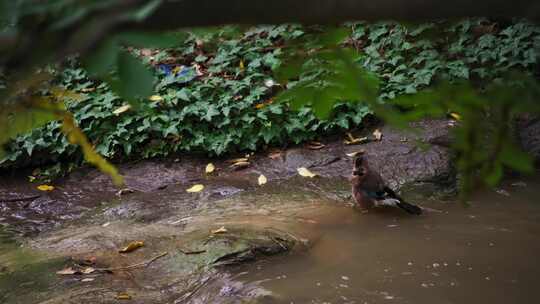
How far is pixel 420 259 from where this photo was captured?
4.41m

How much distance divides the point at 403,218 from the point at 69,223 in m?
3.21

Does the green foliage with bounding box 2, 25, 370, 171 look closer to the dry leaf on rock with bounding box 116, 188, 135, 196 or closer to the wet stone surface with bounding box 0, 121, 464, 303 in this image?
the wet stone surface with bounding box 0, 121, 464, 303

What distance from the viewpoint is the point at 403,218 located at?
5230 mm

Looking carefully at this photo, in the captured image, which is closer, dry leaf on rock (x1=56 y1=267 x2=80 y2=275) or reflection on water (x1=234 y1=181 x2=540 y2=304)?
reflection on water (x1=234 y1=181 x2=540 y2=304)

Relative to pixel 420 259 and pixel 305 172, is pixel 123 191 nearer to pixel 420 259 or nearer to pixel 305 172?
pixel 305 172

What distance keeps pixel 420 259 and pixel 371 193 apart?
102cm

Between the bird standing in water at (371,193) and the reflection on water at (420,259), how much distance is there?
0.34 feet

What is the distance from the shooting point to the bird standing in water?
5301 mm

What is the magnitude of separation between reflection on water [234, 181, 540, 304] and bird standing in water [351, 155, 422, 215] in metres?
0.10

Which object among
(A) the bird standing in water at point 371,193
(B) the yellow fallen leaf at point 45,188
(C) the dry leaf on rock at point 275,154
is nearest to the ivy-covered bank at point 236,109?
(C) the dry leaf on rock at point 275,154

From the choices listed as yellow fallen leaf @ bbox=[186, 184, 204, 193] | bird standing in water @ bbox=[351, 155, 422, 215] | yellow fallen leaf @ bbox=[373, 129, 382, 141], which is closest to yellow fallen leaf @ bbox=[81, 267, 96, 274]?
yellow fallen leaf @ bbox=[186, 184, 204, 193]

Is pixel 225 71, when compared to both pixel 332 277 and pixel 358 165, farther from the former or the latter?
pixel 332 277

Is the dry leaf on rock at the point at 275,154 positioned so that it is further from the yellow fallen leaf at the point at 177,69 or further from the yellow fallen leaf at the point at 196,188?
the yellow fallen leaf at the point at 177,69

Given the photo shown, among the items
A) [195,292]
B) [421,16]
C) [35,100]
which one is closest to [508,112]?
[421,16]
